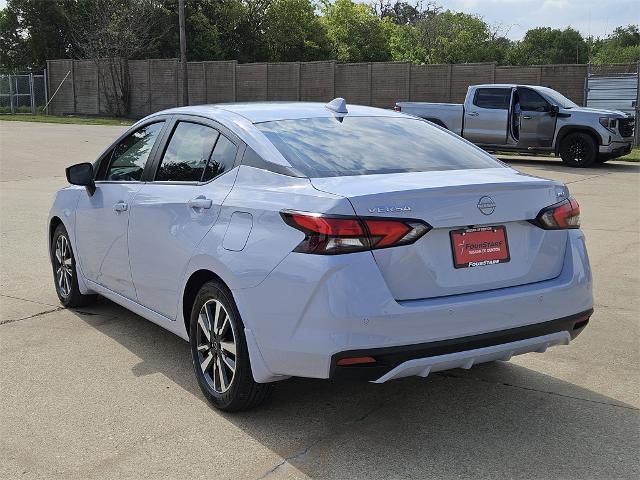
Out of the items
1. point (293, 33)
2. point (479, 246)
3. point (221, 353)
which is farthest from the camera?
point (293, 33)

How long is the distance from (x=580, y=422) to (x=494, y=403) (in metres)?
0.47

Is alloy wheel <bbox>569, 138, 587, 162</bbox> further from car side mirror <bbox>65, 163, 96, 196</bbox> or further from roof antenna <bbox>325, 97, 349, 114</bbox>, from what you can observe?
car side mirror <bbox>65, 163, 96, 196</bbox>

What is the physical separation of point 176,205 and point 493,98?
54.1ft

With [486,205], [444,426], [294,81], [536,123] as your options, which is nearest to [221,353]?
[444,426]

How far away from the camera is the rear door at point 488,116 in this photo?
1942 cm

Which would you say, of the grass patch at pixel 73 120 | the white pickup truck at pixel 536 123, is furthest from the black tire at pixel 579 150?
the grass patch at pixel 73 120

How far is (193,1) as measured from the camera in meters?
53.1

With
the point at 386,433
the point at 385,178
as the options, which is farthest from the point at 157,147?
the point at 386,433

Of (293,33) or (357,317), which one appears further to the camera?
(293,33)

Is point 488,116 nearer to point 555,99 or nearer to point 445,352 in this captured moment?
point 555,99

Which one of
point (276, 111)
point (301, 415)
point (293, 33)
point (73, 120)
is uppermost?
point (293, 33)

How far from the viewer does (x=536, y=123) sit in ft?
62.2

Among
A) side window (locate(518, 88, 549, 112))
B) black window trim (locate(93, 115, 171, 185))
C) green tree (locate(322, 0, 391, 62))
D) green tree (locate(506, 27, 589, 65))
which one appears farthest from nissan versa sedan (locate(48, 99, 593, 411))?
green tree (locate(506, 27, 589, 65))

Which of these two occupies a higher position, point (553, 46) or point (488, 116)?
point (553, 46)
